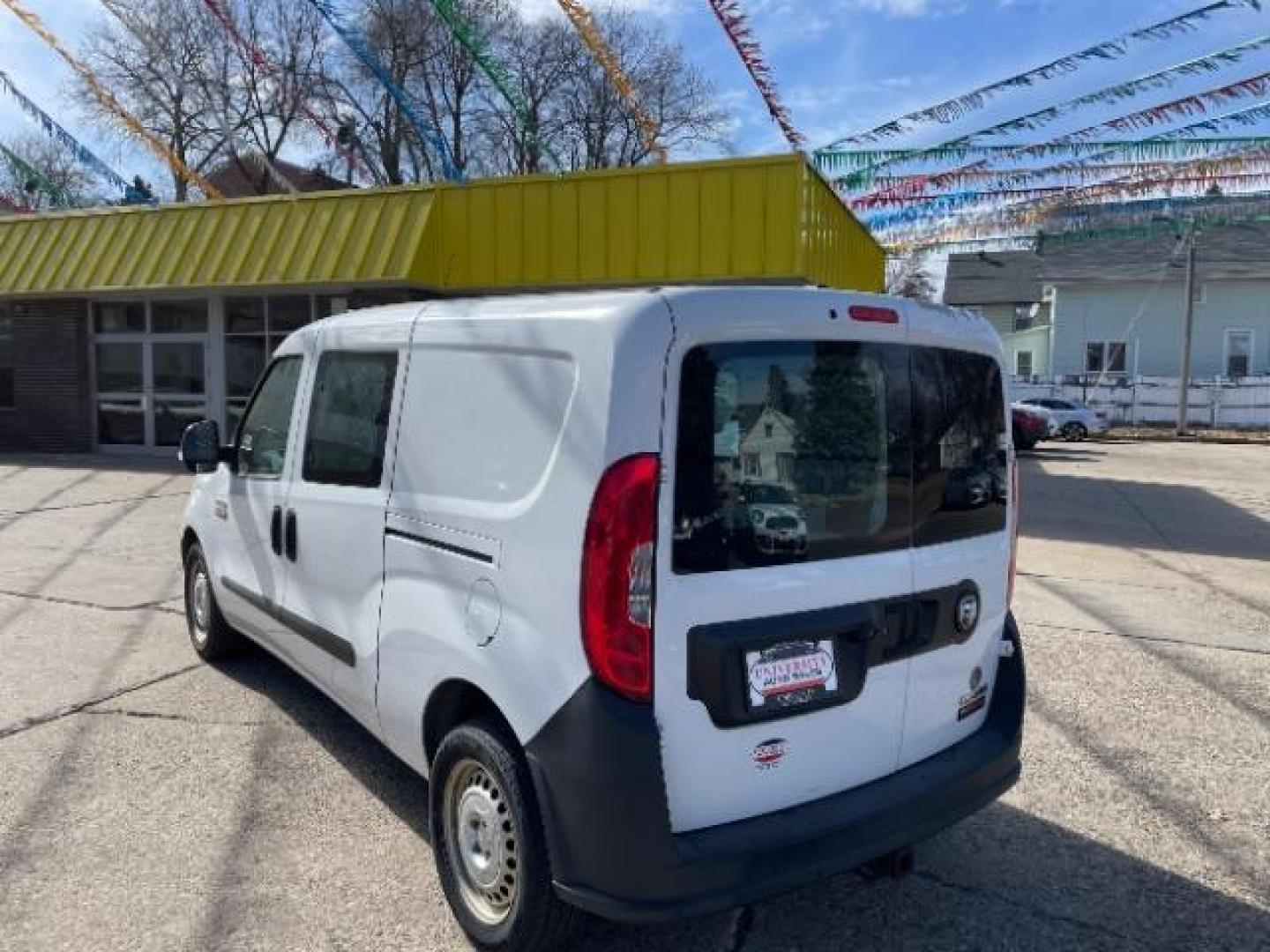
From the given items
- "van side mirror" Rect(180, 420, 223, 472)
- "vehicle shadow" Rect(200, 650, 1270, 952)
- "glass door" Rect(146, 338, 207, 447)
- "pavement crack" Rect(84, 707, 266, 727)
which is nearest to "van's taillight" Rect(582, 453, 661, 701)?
"vehicle shadow" Rect(200, 650, 1270, 952)

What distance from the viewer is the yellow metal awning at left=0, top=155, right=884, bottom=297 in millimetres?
10789

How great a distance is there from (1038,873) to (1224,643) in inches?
146

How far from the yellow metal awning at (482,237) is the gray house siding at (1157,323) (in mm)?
22499

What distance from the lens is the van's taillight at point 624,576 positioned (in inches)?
90.6

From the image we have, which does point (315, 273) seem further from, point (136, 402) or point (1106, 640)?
point (1106, 640)

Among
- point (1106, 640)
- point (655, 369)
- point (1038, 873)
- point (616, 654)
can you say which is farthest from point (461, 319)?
point (1106, 640)

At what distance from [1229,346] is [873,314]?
36707 millimetres

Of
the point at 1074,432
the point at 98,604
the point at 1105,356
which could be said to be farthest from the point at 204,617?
the point at 1105,356

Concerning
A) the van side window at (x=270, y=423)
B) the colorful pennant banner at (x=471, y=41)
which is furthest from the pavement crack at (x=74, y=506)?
the van side window at (x=270, y=423)

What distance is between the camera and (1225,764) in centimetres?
409

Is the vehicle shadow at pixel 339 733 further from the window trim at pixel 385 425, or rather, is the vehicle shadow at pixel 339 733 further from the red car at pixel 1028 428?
the red car at pixel 1028 428

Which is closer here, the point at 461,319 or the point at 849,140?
the point at 461,319

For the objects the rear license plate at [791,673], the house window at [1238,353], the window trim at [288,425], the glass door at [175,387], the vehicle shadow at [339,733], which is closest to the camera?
the rear license plate at [791,673]

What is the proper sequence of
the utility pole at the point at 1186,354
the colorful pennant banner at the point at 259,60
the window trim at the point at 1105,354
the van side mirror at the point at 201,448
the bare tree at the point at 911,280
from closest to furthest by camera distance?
the van side mirror at the point at 201,448 < the colorful pennant banner at the point at 259,60 < the utility pole at the point at 1186,354 < the window trim at the point at 1105,354 < the bare tree at the point at 911,280
